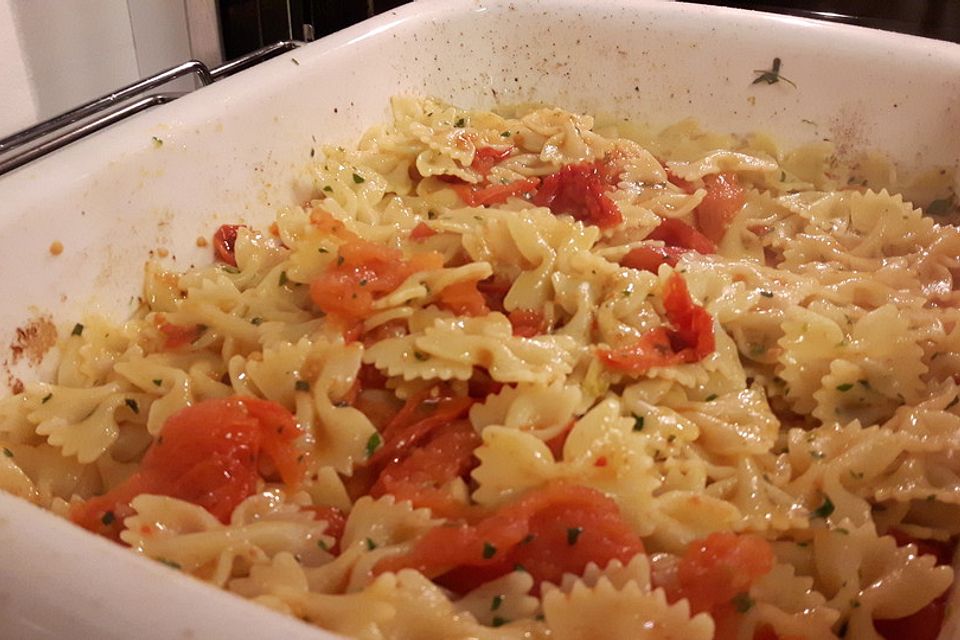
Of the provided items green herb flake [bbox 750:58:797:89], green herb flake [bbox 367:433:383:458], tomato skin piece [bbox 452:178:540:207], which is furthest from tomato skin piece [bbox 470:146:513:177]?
green herb flake [bbox 367:433:383:458]

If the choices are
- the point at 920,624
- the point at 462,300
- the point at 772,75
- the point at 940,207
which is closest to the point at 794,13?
the point at 772,75

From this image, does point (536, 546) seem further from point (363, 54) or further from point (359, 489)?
point (363, 54)

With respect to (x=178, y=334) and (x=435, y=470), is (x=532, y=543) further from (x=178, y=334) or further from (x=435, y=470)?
(x=178, y=334)

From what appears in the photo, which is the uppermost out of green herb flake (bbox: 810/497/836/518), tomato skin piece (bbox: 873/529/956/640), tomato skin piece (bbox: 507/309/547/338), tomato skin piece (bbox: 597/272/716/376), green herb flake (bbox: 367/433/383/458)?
tomato skin piece (bbox: 597/272/716/376)

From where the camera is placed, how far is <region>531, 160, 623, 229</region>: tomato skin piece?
78.9 inches

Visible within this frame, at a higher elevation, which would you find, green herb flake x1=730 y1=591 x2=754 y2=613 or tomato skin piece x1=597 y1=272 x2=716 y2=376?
tomato skin piece x1=597 y1=272 x2=716 y2=376

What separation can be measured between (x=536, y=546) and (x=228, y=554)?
1.39 ft

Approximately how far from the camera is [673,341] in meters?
1.64

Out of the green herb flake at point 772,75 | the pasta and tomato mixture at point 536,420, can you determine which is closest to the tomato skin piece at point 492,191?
the pasta and tomato mixture at point 536,420

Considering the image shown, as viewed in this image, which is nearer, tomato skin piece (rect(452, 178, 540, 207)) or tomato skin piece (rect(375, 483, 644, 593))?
tomato skin piece (rect(375, 483, 644, 593))

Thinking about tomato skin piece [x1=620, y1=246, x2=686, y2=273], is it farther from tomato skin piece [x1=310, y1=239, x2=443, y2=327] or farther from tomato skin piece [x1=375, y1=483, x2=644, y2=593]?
tomato skin piece [x1=375, y1=483, x2=644, y2=593]

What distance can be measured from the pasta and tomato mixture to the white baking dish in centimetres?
12

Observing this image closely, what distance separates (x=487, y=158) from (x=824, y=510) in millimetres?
1275

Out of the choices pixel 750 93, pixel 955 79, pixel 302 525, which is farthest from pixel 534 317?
pixel 955 79
